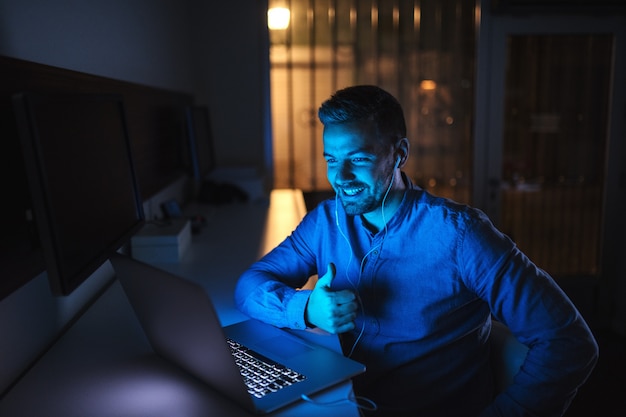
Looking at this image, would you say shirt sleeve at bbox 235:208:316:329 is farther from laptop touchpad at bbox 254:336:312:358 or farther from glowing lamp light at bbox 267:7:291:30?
glowing lamp light at bbox 267:7:291:30

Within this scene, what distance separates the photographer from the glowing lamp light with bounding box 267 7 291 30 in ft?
12.9

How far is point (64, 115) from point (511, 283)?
1021 millimetres

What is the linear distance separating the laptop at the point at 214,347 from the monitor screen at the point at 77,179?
11cm

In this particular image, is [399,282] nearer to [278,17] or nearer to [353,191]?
[353,191]

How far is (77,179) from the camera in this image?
1.18 meters

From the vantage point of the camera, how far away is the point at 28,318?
1.30 meters

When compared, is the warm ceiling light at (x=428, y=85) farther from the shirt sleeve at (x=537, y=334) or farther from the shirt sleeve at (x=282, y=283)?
the shirt sleeve at (x=537, y=334)

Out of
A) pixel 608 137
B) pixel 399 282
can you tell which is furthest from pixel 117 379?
pixel 608 137

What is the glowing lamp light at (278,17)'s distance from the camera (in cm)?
394

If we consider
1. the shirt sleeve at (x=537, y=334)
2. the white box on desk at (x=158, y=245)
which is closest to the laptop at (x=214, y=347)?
the shirt sleeve at (x=537, y=334)

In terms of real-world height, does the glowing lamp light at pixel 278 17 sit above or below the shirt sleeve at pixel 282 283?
above

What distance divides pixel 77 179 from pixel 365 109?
26.9 inches

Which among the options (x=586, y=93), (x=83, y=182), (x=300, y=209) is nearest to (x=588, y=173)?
(x=586, y=93)

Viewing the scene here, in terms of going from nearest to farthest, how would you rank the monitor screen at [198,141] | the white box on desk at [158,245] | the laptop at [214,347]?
1. the laptop at [214,347]
2. the white box on desk at [158,245]
3. the monitor screen at [198,141]
